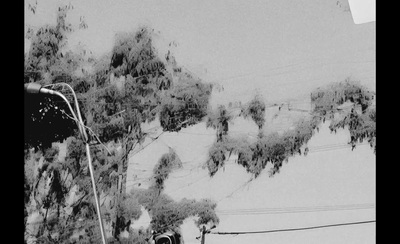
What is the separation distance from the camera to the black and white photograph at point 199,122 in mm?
2123

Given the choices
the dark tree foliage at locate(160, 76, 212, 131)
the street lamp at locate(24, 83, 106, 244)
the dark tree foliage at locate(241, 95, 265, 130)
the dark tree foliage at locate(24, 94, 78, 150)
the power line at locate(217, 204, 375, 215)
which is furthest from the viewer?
the dark tree foliage at locate(24, 94, 78, 150)

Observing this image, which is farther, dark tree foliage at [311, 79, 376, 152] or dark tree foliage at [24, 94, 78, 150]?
dark tree foliage at [24, 94, 78, 150]

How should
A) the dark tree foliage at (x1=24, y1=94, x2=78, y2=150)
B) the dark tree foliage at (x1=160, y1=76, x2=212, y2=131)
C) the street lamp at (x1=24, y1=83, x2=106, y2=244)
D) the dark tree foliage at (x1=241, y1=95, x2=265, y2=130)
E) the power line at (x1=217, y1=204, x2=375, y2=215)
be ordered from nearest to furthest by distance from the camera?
the power line at (x1=217, y1=204, x2=375, y2=215) < the dark tree foliage at (x1=241, y1=95, x2=265, y2=130) < the dark tree foliage at (x1=160, y1=76, x2=212, y2=131) < the street lamp at (x1=24, y1=83, x2=106, y2=244) < the dark tree foliage at (x1=24, y1=94, x2=78, y2=150)

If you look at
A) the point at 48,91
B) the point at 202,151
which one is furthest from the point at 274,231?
the point at 48,91

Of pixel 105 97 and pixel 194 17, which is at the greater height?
pixel 194 17

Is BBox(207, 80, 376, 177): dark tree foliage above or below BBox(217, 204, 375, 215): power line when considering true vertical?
above

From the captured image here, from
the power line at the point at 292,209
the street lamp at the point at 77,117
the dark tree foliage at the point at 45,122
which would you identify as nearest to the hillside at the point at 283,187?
the power line at the point at 292,209

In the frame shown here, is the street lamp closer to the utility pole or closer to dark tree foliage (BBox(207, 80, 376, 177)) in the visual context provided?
the utility pole

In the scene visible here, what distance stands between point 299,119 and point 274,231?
17.4 inches

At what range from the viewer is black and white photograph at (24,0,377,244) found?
212cm

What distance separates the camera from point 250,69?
7.52 feet

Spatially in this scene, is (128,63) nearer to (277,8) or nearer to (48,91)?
(48,91)

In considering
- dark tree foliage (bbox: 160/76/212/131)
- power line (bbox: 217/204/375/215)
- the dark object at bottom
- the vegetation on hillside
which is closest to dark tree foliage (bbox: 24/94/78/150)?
the vegetation on hillside
